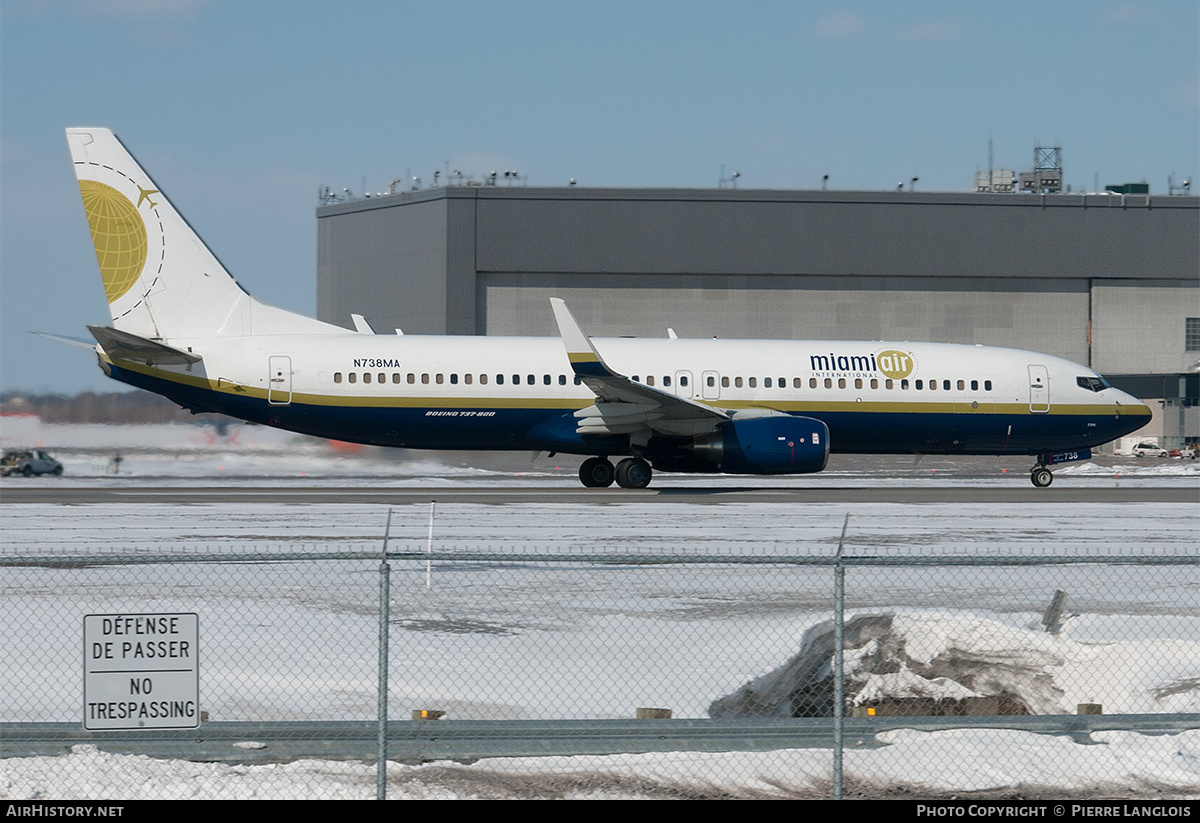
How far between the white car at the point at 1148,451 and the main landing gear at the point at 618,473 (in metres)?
44.2

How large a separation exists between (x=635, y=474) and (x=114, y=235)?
13563mm

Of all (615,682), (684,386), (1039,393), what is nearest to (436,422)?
(684,386)

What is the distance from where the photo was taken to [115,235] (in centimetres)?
3030

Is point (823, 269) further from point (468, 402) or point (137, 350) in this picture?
point (137, 350)

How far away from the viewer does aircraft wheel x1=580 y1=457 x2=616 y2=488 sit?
101 ft

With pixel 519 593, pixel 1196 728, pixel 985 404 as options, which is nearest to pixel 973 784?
pixel 1196 728

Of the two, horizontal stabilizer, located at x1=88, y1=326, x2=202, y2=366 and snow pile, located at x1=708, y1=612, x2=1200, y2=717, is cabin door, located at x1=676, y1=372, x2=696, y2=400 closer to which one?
horizontal stabilizer, located at x1=88, y1=326, x2=202, y2=366

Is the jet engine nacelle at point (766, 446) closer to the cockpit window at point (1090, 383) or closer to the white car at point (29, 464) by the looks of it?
the cockpit window at point (1090, 383)

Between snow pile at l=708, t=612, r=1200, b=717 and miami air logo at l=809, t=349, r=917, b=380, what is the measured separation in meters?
20.7

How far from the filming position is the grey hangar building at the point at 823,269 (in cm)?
6719

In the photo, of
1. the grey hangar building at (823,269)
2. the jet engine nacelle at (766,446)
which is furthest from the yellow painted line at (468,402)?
the grey hangar building at (823,269)

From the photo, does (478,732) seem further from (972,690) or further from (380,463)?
(380,463)

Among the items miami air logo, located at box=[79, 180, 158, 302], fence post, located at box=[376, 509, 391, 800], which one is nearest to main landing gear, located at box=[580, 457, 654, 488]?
miami air logo, located at box=[79, 180, 158, 302]

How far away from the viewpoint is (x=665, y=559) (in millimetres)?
8953
